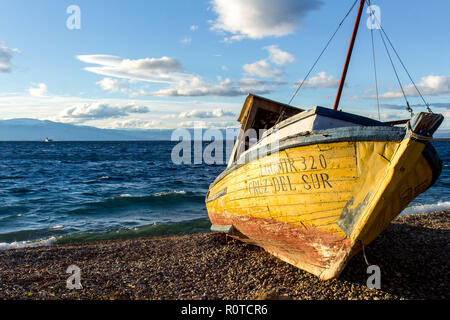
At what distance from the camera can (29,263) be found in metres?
8.35

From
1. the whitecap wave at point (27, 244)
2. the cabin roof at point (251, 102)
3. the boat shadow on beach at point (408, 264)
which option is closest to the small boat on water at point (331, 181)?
the boat shadow on beach at point (408, 264)

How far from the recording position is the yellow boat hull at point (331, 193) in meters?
4.87

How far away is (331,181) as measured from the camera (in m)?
5.32

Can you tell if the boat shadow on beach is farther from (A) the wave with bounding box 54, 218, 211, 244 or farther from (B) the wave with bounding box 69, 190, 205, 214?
(B) the wave with bounding box 69, 190, 205, 214

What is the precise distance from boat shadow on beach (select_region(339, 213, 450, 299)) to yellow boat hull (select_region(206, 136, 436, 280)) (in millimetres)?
990

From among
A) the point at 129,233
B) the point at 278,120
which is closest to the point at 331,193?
the point at 278,120

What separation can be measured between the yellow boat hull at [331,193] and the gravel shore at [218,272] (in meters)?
0.61

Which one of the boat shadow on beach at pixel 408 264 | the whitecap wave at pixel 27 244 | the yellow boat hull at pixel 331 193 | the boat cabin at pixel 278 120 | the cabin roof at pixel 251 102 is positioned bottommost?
the whitecap wave at pixel 27 244

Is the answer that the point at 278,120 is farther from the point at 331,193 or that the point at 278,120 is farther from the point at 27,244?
the point at 27,244

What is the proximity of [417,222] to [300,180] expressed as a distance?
7137 millimetres

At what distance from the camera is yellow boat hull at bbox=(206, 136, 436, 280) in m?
4.87

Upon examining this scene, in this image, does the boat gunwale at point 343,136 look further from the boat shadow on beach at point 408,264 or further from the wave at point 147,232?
the wave at point 147,232

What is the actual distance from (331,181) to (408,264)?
9.82 ft
